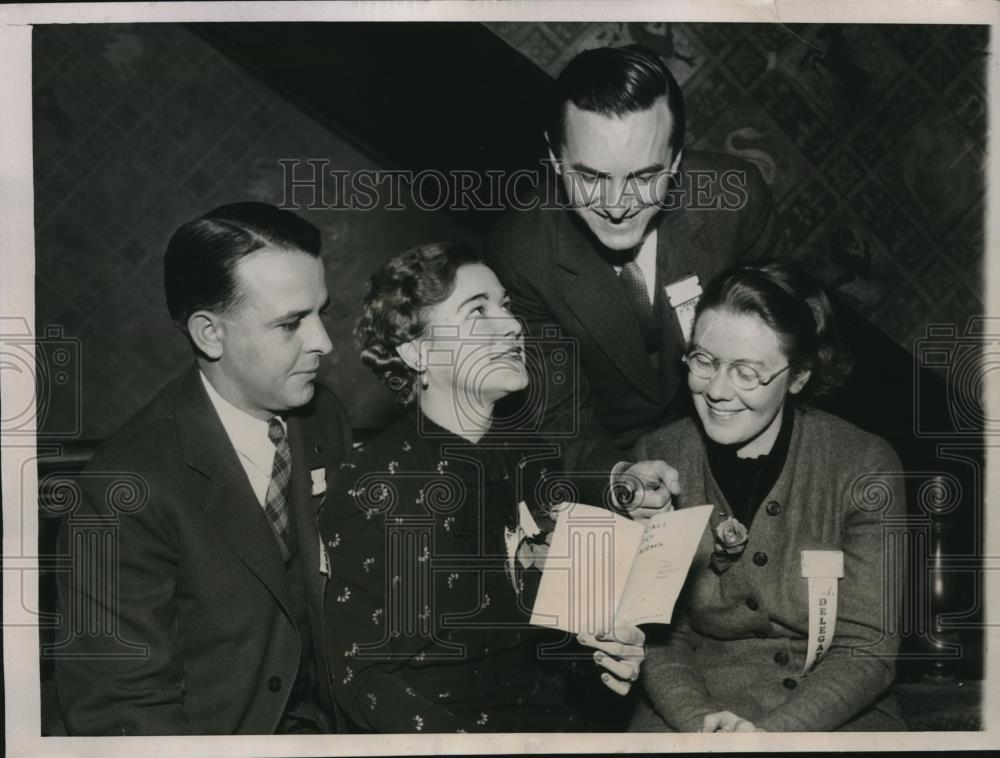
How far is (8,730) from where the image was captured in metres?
1.94

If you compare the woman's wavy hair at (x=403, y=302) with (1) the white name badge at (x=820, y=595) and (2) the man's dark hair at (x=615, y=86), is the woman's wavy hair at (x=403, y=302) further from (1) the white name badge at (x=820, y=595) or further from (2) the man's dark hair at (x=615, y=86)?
(1) the white name badge at (x=820, y=595)

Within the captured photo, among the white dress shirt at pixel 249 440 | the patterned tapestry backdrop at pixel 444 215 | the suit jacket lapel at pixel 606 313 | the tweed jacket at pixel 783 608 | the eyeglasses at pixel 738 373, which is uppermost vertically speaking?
the patterned tapestry backdrop at pixel 444 215

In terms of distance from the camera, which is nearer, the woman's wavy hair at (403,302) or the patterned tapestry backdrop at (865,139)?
the woman's wavy hair at (403,302)

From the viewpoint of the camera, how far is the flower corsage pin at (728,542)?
73.8 inches

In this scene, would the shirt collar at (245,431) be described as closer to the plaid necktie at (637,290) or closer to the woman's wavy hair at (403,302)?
the woman's wavy hair at (403,302)

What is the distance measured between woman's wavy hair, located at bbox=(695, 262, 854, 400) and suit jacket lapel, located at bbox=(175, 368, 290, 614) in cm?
92

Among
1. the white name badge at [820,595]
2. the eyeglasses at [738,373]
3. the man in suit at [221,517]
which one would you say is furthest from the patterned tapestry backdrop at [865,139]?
the man in suit at [221,517]

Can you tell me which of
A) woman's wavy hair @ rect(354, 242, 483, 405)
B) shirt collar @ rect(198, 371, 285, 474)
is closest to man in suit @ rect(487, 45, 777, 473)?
woman's wavy hair @ rect(354, 242, 483, 405)

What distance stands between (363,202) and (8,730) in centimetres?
125

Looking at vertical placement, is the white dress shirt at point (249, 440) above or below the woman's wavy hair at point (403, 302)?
below

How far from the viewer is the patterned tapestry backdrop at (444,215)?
194 cm

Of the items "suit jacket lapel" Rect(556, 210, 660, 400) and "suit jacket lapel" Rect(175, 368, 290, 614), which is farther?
"suit jacket lapel" Rect(556, 210, 660, 400)

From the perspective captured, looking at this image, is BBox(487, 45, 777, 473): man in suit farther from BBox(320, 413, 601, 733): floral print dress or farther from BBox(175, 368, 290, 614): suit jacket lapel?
BBox(175, 368, 290, 614): suit jacket lapel

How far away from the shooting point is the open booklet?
1890 millimetres
